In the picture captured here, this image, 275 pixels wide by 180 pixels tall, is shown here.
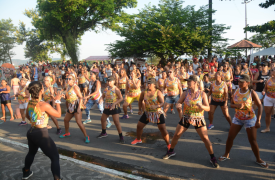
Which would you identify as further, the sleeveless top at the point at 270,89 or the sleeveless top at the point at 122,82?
the sleeveless top at the point at 122,82

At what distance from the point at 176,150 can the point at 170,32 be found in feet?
41.4

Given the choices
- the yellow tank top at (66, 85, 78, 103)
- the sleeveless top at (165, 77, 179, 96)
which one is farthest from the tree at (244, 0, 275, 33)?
the yellow tank top at (66, 85, 78, 103)

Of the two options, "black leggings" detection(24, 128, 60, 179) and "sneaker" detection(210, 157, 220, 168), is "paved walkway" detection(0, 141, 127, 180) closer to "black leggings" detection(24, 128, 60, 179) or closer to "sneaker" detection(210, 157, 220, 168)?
"black leggings" detection(24, 128, 60, 179)

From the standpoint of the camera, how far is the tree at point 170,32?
16.1 m

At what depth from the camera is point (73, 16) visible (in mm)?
25484

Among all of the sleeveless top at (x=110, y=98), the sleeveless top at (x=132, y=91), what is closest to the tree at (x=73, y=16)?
the sleeveless top at (x=132, y=91)

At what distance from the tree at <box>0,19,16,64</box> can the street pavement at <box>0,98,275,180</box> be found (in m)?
50.7

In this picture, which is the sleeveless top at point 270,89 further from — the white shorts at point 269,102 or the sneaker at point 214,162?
the sneaker at point 214,162

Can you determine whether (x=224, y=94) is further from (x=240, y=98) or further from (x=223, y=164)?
(x=223, y=164)

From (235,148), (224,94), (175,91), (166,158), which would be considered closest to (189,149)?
(166,158)

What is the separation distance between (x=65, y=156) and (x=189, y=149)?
2.99 metres

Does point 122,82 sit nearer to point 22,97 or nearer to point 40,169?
point 22,97

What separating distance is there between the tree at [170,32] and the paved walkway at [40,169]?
515 inches

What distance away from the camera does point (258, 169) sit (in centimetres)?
406
